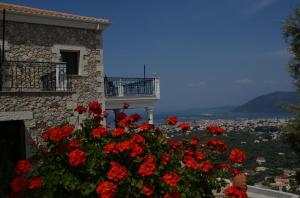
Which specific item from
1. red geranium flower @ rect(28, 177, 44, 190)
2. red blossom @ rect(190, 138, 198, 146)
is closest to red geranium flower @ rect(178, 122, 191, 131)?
red blossom @ rect(190, 138, 198, 146)

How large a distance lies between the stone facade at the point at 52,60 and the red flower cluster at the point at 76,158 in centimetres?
620

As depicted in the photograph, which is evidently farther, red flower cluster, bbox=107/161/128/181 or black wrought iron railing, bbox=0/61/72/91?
black wrought iron railing, bbox=0/61/72/91

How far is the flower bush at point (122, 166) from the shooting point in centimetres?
494

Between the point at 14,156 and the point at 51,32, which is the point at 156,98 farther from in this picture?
the point at 14,156

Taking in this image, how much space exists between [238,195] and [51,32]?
10.7 metres

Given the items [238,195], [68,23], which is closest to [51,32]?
[68,23]

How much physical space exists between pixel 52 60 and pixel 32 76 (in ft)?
3.42

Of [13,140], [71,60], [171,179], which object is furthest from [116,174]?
[71,60]

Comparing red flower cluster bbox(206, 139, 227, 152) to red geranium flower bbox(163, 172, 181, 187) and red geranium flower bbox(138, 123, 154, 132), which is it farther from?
red geranium flower bbox(163, 172, 181, 187)

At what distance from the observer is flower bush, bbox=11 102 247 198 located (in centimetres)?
494

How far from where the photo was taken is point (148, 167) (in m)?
4.90

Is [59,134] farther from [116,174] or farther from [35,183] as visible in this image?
[116,174]

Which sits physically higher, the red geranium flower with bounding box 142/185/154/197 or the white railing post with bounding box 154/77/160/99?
the white railing post with bounding box 154/77/160/99

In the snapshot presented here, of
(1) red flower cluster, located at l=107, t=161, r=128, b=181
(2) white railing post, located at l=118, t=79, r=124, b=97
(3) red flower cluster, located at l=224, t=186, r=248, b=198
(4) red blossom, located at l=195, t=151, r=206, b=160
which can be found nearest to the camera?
(1) red flower cluster, located at l=107, t=161, r=128, b=181
